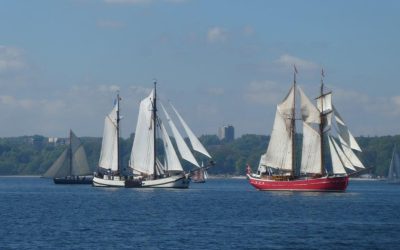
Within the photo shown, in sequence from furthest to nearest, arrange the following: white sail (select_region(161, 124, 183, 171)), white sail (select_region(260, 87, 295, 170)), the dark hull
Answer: the dark hull < white sail (select_region(161, 124, 183, 171)) < white sail (select_region(260, 87, 295, 170))

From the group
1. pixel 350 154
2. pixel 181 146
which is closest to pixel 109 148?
pixel 181 146

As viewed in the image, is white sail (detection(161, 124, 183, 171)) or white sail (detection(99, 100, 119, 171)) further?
white sail (detection(99, 100, 119, 171))

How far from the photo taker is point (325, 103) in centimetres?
12562

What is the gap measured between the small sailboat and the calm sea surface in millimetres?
59595

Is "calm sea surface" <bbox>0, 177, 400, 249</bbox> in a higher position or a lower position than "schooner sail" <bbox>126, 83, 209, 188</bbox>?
lower

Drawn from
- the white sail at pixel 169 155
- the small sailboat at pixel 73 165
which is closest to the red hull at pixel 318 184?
the white sail at pixel 169 155

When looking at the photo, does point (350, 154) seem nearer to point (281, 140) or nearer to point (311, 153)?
point (311, 153)

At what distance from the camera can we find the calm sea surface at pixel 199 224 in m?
62.8

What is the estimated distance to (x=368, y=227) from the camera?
242 ft

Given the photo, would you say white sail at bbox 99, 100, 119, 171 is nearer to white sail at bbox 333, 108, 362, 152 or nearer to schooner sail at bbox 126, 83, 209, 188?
schooner sail at bbox 126, 83, 209, 188

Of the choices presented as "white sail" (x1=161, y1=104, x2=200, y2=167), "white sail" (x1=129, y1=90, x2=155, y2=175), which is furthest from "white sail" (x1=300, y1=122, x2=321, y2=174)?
"white sail" (x1=129, y1=90, x2=155, y2=175)

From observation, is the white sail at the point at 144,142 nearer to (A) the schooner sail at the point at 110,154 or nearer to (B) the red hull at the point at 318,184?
(A) the schooner sail at the point at 110,154

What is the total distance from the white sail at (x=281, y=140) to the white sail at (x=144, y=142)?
1360 centimetres

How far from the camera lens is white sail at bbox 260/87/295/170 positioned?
126m
